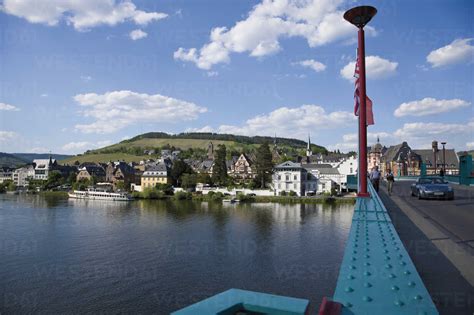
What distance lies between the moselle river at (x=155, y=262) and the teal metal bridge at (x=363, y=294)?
1478 centimetres

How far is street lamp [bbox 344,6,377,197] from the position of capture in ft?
36.5

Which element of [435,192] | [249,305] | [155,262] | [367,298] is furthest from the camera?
[155,262]

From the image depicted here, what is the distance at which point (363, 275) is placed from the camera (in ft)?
8.96

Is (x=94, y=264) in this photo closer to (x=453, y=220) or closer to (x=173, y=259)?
(x=173, y=259)

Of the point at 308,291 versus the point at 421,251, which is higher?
the point at 421,251

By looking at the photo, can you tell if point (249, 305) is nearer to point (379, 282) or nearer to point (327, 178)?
point (379, 282)

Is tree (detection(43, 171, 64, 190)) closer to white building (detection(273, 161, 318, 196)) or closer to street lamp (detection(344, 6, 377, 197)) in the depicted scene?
white building (detection(273, 161, 318, 196))

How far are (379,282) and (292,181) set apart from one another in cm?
7433

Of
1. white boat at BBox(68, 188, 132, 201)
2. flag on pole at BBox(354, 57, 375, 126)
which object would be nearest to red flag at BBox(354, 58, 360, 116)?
flag on pole at BBox(354, 57, 375, 126)

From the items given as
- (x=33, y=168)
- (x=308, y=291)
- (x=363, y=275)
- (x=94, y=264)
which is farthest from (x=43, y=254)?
(x=33, y=168)

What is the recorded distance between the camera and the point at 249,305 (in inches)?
75.1

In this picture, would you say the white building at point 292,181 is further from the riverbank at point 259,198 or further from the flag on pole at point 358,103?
the flag on pole at point 358,103

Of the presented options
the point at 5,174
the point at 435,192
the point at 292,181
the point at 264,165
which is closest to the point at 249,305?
the point at 435,192

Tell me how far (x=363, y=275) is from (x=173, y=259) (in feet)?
78.6
